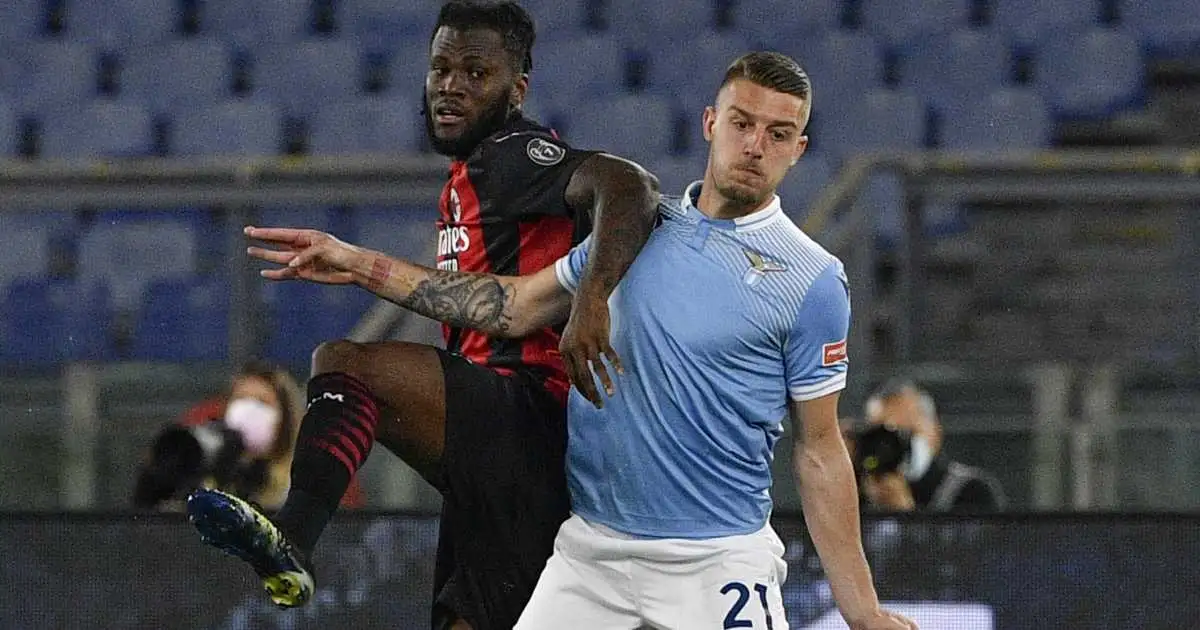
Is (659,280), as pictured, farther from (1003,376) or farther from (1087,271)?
(1087,271)

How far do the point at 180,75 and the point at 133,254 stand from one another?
9.19 ft

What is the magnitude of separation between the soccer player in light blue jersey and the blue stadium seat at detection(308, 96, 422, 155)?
18.3ft

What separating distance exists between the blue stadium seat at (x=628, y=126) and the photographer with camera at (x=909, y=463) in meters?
2.93

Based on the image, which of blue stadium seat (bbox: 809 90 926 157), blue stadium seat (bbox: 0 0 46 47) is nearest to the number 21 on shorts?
blue stadium seat (bbox: 809 90 926 157)

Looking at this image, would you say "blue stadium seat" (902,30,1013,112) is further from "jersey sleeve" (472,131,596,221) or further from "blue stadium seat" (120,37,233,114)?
"jersey sleeve" (472,131,596,221)

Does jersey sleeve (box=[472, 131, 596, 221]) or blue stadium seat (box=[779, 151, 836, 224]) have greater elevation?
jersey sleeve (box=[472, 131, 596, 221])

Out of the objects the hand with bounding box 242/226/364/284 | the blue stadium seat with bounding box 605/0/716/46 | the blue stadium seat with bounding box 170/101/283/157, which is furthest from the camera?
the blue stadium seat with bounding box 605/0/716/46

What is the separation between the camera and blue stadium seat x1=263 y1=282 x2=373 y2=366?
6.94 metres

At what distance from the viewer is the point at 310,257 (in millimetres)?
3723

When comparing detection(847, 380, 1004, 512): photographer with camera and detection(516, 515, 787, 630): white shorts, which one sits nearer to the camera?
detection(516, 515, 787, 630): white shorts

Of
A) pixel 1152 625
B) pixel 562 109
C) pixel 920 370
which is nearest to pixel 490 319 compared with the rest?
pixel 1152 625

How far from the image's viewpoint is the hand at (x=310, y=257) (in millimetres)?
3699

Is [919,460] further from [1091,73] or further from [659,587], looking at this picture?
[1091,73]

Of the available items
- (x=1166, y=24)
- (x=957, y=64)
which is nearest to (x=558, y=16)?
(x=957, y=64)
